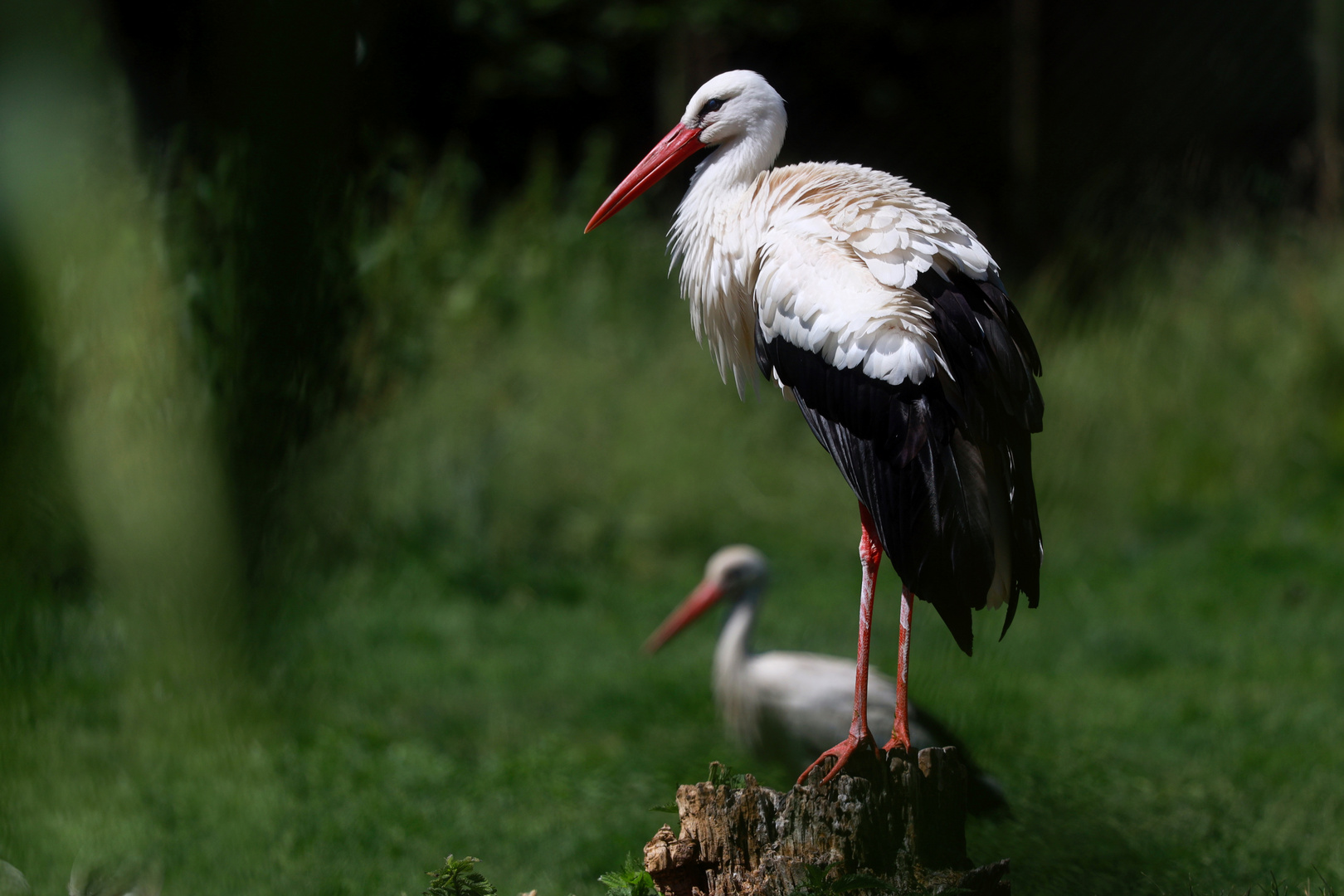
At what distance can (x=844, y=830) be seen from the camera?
1793mm

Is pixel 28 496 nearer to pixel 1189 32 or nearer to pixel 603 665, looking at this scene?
pixel 1189 32

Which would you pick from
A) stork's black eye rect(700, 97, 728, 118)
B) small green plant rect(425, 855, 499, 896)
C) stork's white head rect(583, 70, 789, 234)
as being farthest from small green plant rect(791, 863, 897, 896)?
stork's black eye rect(700, 97, 728, 118)

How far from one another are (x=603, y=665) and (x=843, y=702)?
1471mm

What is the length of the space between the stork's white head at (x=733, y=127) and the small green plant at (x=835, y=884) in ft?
3.81

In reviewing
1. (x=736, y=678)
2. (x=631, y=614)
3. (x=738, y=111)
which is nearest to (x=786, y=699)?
(x=736, y=678)

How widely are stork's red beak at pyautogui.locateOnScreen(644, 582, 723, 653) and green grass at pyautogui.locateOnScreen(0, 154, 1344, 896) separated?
6.6 inches

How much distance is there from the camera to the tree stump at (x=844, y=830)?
179 cm

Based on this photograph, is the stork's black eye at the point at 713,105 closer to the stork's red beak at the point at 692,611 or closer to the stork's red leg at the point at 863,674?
the stork's red leg at the point at 863,674

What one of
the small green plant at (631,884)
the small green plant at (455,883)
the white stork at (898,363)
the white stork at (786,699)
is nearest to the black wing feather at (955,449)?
the white stork at (898,363)

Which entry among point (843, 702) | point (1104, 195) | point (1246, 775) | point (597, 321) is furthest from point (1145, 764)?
point (597, 321)

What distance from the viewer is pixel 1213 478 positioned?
21.7ft

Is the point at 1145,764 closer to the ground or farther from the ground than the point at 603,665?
closer to the ground

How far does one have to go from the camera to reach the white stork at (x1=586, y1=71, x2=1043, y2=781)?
1.79 meters

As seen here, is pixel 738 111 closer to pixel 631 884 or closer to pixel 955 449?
pixel 955 449
